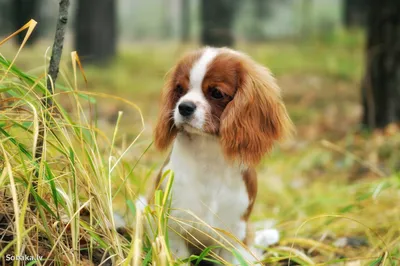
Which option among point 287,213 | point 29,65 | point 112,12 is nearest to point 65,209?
point 287,213

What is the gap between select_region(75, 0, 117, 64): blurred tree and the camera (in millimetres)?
12281

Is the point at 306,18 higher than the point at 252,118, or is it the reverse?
the point at 252,118

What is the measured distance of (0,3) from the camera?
52.5ft

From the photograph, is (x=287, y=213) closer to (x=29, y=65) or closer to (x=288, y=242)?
(x=288, y=242)

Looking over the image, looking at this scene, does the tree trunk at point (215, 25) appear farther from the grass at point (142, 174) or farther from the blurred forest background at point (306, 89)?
the grass at point (142, 174)

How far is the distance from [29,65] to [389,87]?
732cm

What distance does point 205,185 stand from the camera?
2730 mm

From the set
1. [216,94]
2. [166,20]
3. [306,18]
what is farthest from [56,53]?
[166,20]

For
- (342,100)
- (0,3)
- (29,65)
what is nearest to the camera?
(342,100)

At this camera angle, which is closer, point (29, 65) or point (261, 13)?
point (29, 65)

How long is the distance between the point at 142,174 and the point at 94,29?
891 centimetres

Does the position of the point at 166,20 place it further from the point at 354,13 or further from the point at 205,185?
the point at 205,185

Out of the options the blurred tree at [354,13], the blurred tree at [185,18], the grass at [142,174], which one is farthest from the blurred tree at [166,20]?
the grass at [142,174]

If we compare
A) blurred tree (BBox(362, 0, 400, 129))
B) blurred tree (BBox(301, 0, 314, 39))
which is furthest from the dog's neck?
blurred tree (BBox(301, 0, 314, 39))
